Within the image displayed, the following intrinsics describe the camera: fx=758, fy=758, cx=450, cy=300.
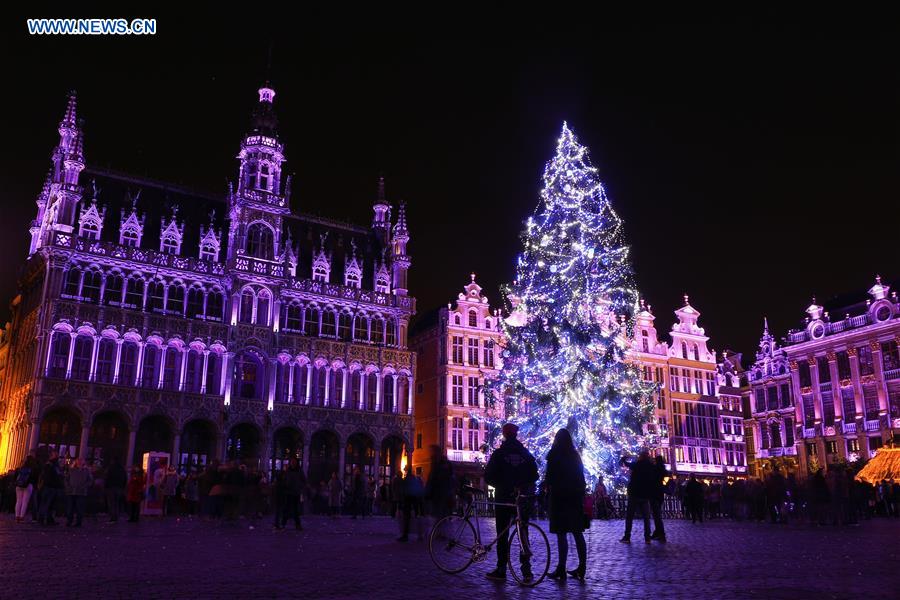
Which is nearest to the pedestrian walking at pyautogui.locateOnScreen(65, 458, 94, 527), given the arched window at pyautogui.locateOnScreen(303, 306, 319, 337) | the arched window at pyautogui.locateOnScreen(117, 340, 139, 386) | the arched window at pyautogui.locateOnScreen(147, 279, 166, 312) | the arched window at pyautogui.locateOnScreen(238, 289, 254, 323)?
the arched window at pyautogui.locateOnScreen(117, 340, 139, 386)

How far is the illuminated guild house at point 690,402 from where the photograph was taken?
67.9 meters

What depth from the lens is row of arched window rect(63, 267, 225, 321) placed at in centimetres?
4600

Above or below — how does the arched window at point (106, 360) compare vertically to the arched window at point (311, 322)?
below

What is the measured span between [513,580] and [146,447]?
132 feet

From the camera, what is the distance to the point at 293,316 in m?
53.4

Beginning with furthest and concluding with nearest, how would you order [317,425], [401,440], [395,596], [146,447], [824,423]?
1. [824,423]
2. [401,440]
3. [317,425]
4. [146,447]
5. [395,596]

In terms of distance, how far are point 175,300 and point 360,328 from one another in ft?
43.5

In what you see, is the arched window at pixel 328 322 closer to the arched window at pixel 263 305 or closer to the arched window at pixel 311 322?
the arched window at pixel 311 322

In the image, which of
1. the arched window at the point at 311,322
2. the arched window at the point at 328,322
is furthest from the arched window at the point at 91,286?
the arched window at the point at 328,322

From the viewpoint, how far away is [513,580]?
398 inches

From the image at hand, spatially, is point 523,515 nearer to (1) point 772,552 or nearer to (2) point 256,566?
(2) point 256,566

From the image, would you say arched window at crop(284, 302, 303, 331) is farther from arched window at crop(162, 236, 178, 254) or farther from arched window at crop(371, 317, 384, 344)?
arched window at crop(162, 236, 178, 254)

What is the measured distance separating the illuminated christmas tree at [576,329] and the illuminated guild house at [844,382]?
122 ft

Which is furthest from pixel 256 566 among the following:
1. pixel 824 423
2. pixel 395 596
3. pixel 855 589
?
pixel 824 423
